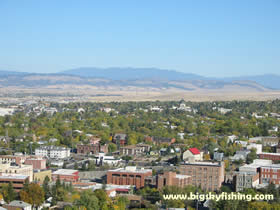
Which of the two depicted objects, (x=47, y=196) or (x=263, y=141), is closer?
(x=47, y=196)

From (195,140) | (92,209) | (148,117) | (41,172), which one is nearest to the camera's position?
(92,209)

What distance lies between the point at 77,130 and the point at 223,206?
49565 mm

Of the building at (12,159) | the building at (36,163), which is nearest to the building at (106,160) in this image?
the building at (36,163)

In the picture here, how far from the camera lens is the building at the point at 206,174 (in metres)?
54.0

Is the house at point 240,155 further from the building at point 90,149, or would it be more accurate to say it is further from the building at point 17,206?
the building at point 17,206

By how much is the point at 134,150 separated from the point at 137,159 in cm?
659

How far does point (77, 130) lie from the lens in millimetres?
90125

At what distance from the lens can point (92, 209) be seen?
42.0m

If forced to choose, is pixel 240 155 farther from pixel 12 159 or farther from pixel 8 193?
pixel 8 193

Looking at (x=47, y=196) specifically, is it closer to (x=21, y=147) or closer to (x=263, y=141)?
(x=21, y=147)

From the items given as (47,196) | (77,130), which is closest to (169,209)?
(47,196)

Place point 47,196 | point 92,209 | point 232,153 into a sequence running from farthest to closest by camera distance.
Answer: point 232,153 → point 47,196 → point 92,209

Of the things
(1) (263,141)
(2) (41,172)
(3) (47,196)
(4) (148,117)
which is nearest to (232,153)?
(1) (263,141)

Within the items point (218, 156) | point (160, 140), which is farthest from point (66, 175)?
point (160, 140)
